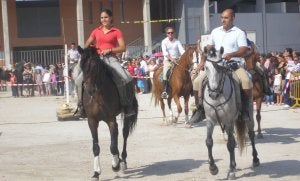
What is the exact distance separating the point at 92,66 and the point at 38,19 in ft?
124

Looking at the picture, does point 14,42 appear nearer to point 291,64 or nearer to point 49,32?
point 49,32

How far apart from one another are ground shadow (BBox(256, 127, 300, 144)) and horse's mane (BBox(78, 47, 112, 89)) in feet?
16.1

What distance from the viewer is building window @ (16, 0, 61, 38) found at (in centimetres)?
4531

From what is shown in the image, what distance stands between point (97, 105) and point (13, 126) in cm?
884

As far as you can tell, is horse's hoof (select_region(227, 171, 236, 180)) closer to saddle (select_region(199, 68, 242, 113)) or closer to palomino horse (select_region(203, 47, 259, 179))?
palomino horse (select_region(203, 47, 259, 179))

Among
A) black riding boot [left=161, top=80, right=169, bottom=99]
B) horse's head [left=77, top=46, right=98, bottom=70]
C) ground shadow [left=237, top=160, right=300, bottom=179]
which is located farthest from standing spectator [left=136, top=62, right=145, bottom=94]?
horse's head [left=77, top=46, right=98, bottom=70]

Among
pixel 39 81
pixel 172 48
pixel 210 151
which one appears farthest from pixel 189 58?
pixel 39 81

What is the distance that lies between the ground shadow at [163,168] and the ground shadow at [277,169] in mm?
1051

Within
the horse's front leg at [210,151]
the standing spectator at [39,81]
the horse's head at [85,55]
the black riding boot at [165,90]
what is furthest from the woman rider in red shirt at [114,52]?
the standing spectator at [39,81]

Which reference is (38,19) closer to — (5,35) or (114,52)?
(5,35)

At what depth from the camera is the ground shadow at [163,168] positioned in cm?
959

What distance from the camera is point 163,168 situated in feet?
32.8

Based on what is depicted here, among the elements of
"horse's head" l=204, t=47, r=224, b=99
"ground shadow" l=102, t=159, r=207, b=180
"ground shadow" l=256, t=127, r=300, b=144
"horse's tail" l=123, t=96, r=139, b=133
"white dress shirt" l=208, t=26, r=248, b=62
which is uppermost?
"white dress shirt" l=208, t=26, r=248, b=62

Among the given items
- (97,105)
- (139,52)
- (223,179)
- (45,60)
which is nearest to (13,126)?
(97,105)
